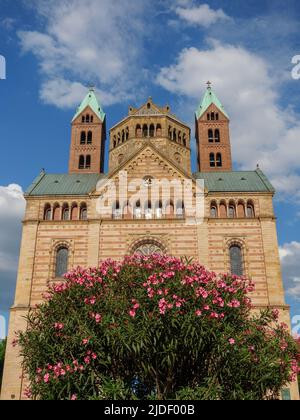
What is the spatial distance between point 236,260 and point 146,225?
28.4 ft

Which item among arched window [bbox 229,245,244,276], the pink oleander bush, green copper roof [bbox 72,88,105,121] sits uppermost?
green copper roof [bbox 72,88,105,121]

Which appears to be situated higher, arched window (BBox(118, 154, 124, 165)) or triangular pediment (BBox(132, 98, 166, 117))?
triangular pediment (BBox(132, 98, 166, 117))

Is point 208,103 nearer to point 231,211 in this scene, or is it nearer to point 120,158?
point 120,158

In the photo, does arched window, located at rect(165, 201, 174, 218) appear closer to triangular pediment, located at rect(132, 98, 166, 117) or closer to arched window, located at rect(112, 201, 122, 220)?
arched window, located at rect(112, 201, 122, 220)

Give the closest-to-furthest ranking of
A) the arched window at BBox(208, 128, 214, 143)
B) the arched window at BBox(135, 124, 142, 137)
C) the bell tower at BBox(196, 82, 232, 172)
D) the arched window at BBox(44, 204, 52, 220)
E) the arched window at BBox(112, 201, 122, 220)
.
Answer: the arched window at BBox(112, 201, 122, 220), the arched window at BBox(44, 204, 52, 220), the arched window at BBox(135, 124, 142, 137), the bell tower at BBox(196, 82, 232, 172), the arched window at BBox(208, 128, 214, 143)

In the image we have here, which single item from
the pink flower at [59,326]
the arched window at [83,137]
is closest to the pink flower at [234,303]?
the pink flower at [59,326]

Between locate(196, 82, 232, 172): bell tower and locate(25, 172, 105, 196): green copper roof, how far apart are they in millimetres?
15360

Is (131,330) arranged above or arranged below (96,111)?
below

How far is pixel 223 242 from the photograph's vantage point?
122 feet

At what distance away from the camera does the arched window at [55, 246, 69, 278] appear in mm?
37438

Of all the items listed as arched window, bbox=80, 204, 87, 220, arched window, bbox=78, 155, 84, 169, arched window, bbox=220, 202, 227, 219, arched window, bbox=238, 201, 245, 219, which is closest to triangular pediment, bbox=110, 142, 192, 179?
arched window, bbox=80, 204, 87, 220
